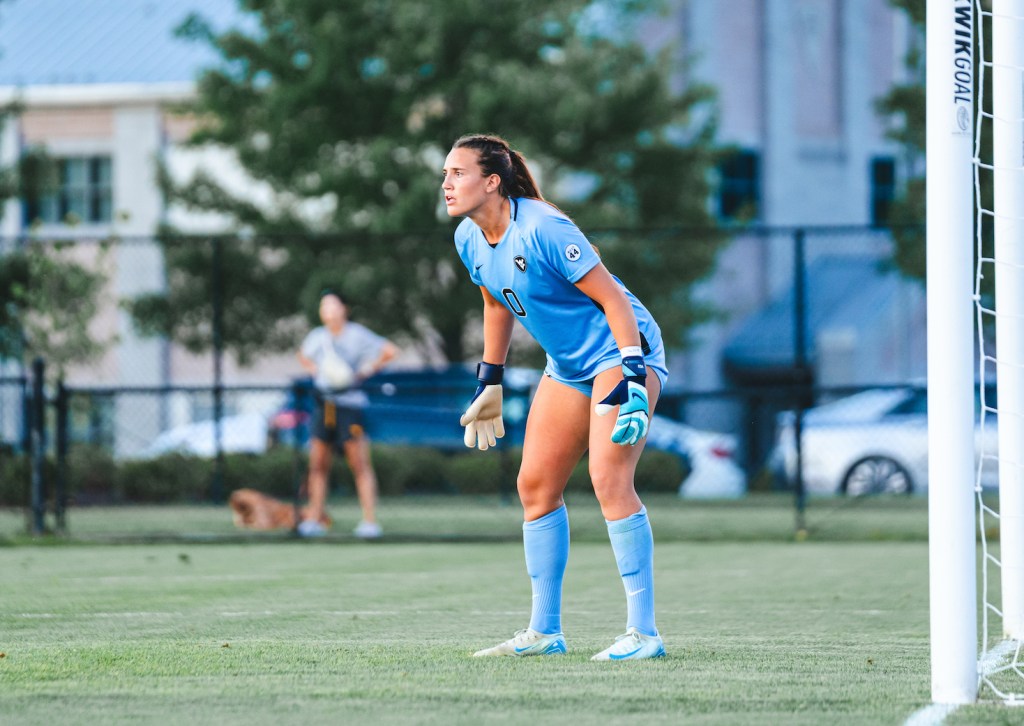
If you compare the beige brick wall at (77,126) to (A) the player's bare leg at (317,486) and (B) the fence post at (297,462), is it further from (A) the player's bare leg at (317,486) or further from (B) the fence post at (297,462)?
(A) the player's bare leg at (317,486)

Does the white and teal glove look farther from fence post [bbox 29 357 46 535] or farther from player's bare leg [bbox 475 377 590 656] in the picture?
fence post [bbox 29 357 46 535]

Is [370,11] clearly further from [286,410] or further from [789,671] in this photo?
[789,671]

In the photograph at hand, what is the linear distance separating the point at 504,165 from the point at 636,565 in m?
1.48

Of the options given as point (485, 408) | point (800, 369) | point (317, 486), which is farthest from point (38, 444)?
point (485, 408)

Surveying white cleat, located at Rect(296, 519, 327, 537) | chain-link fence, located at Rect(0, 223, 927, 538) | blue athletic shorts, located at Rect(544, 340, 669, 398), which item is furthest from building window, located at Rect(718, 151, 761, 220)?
blue athletic shorts, located at Rect(544, 340, 669, 398)

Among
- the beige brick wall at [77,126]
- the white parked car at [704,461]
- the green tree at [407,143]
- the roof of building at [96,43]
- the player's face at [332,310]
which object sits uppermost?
the roof of building at [96,43]

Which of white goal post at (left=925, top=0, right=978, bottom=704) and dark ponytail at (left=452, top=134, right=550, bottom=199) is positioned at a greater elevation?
dark ponytail at (left=452, top=134, right=550, bottom=199)

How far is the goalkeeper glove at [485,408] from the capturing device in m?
5.81

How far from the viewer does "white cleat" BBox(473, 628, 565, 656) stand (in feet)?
17.7

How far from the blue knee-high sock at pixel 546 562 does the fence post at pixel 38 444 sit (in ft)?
27.1

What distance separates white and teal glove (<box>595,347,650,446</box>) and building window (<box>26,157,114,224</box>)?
2801 cm

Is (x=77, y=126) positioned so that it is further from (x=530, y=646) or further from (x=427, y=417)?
(x=530, y=646)

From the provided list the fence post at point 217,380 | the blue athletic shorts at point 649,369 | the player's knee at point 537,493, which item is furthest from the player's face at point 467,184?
the fence post at point 217,380

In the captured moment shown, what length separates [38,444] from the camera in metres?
12.8
